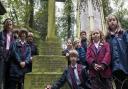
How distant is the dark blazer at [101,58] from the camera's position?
6.35 meters

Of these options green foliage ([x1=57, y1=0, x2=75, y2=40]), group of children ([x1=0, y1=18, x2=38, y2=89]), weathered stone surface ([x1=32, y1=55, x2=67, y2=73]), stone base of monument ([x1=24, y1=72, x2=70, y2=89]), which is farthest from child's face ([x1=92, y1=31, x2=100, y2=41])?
green foliage ([x1=57, y1=0, x2=75, y2=40])

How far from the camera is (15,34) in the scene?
29.8ft

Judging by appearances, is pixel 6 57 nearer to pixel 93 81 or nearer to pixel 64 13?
pixel 93 81

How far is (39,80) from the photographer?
955cm

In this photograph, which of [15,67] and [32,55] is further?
[32,55]

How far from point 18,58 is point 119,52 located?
3.12 metres

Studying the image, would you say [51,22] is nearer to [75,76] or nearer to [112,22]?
[75,76]

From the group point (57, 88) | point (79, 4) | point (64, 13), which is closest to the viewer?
point (57, 88)

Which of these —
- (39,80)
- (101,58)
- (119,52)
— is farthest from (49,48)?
(119,52)

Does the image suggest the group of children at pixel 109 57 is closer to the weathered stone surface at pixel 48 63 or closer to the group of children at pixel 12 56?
the group of children at pixel 12 56

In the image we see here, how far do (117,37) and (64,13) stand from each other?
30.3 m

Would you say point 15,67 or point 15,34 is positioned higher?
point 15,34

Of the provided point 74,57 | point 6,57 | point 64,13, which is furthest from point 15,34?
point 64,13

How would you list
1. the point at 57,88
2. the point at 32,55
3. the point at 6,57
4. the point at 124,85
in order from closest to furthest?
the point at 124,85 < the point at 57,88 < the point at 6,57 < the point at 32,55
